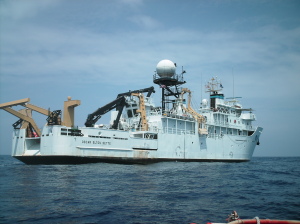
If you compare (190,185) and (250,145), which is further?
(250,145)

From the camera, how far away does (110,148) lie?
30.3 metres

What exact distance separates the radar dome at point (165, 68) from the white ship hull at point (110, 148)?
9.45m

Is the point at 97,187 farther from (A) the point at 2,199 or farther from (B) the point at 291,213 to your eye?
(B) the point at 291,213

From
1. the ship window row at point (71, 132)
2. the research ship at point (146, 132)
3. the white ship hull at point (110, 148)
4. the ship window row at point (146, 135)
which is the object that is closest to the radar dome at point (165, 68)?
the research ship at point (146, 132)

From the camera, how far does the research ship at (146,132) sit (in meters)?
29.1

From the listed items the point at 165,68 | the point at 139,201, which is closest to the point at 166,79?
the point at 165,68

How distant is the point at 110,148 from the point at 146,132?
494 centimetres

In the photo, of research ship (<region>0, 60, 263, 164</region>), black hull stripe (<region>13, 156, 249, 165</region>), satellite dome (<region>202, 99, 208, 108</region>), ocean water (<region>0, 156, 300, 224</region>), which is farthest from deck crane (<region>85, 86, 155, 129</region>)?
ocean water (<region>0, 156, 300, 224</region>)

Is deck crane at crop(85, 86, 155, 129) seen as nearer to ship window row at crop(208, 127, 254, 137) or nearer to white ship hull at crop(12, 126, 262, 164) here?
white ship hull at crop(12, 126, 262, 164)

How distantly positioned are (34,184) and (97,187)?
3813 mm

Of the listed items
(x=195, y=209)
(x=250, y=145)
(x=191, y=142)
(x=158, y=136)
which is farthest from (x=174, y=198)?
(x=250, y=145)

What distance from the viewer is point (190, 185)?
54.1ft

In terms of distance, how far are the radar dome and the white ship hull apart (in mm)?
9448

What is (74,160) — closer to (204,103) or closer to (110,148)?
(110,148)
